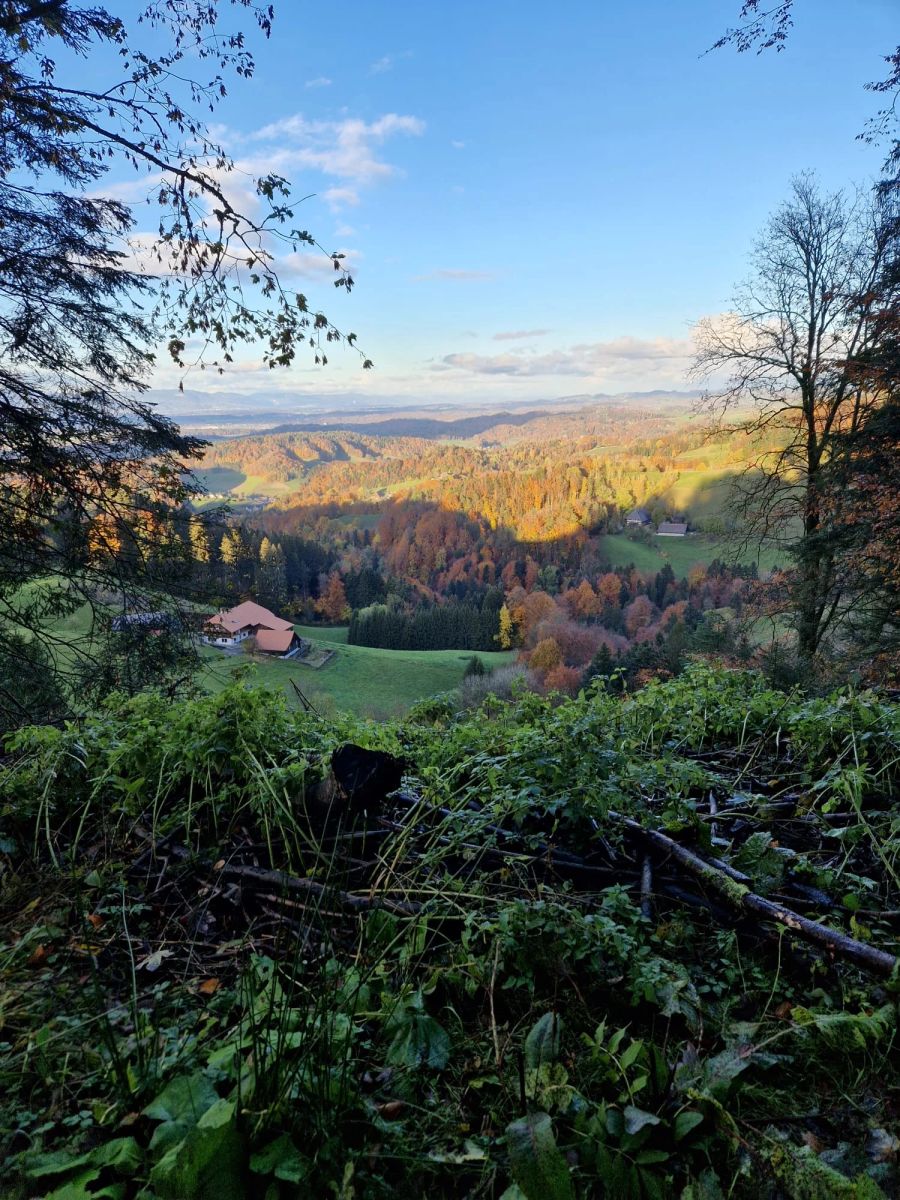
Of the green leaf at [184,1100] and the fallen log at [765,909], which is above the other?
the green leaf at [184,1100]

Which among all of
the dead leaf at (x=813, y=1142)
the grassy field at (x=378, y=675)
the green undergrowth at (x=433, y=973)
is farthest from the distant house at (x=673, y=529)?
the dead leaf at (x=813, y=1142)

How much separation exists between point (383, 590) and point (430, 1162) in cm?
8211

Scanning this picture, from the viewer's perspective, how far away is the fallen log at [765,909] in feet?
5.95

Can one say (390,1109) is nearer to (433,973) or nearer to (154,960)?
(433,973)

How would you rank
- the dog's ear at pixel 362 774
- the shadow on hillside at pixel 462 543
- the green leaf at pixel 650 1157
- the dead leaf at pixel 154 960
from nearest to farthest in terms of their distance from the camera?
1. the green leaf at pixel 650 1157
2. the dead leaf at pixel 154 960
3. the dog's ear at pixel 362 774
4. the shadow on hillside at pixel 462 543

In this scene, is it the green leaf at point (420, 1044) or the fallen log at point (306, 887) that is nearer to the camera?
the green leaf at point (420, 1044)

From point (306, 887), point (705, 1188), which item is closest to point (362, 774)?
point (306, 887)

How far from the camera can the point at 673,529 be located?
94.1 m

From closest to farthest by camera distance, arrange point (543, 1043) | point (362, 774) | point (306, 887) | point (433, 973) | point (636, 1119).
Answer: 1. point (636, 1119)
2. point (543, 1043)
3. point (433, 973)
4. point (306, 887)
5. point (362, 774)

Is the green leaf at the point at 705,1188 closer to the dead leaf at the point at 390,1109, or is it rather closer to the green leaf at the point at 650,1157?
the green leaf at the point at 650,1157

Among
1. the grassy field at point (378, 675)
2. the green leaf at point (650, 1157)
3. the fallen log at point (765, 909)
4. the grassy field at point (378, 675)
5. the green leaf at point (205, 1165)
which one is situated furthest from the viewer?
the grassy field at point (378, 675)

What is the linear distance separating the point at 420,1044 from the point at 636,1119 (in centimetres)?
58

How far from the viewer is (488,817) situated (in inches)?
97.0

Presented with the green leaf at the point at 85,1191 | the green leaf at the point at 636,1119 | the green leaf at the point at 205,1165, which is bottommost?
the green leaf at the point at 636,1119
